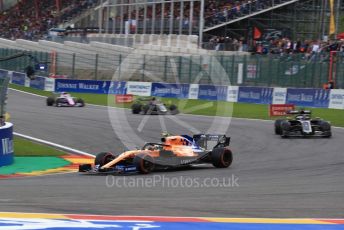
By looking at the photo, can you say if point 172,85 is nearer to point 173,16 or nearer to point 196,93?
point 196,93

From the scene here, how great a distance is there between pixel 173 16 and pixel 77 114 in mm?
27639

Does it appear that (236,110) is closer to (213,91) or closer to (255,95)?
(255,95)

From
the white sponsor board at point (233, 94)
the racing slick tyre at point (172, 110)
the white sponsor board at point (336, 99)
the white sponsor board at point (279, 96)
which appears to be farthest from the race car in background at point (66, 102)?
the white sponsor board at point (336, 99)

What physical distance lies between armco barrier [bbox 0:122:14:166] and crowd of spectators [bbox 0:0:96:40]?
5546 centimetres

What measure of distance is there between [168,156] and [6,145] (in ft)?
12.5

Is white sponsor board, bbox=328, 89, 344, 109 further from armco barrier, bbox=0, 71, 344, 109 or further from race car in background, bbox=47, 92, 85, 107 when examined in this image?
race car in background, bbox=47, 92, 85, 107

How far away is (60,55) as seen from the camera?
188 ft

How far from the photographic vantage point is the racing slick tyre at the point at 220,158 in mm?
16125

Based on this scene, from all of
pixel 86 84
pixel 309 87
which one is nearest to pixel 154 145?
pixel 309 87

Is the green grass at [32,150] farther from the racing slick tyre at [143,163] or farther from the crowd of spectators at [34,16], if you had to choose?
the crowd of spectators at [34,16]

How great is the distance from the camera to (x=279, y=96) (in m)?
39.8

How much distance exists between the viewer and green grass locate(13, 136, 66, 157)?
760 inches

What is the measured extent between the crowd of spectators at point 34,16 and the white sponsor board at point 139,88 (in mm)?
26873

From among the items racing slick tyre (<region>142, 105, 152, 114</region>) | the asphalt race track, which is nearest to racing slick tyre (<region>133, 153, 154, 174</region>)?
the asphalt race track
